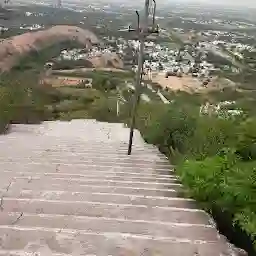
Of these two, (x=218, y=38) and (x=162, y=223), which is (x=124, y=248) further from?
(x=218, y=38)

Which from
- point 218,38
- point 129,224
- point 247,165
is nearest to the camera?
point 129,224

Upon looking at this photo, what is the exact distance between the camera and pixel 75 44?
47250 millimetres

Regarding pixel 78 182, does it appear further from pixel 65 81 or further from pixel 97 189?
pixel 65 81

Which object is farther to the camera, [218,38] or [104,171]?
[218,38]

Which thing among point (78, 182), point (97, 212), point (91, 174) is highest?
point (97, 212)

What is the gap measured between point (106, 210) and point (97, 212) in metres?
0.07

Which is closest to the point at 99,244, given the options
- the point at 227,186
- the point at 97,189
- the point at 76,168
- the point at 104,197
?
the point at 227,186

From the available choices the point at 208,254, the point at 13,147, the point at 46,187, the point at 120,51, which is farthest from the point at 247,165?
the point at 120,51

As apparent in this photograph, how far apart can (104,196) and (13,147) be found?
4.09 meters

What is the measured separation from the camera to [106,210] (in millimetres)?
3611

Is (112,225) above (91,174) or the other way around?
above

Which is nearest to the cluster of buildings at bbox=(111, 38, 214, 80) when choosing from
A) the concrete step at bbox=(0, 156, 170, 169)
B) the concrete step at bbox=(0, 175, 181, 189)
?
the concrete step at bbox=(0, 156, 170, 169)

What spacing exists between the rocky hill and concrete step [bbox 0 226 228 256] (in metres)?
30.4

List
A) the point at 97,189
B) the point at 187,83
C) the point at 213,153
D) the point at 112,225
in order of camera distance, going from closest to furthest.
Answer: the point at 112,225
the point at 97,189
the point at 213,153
the point at 187,83
